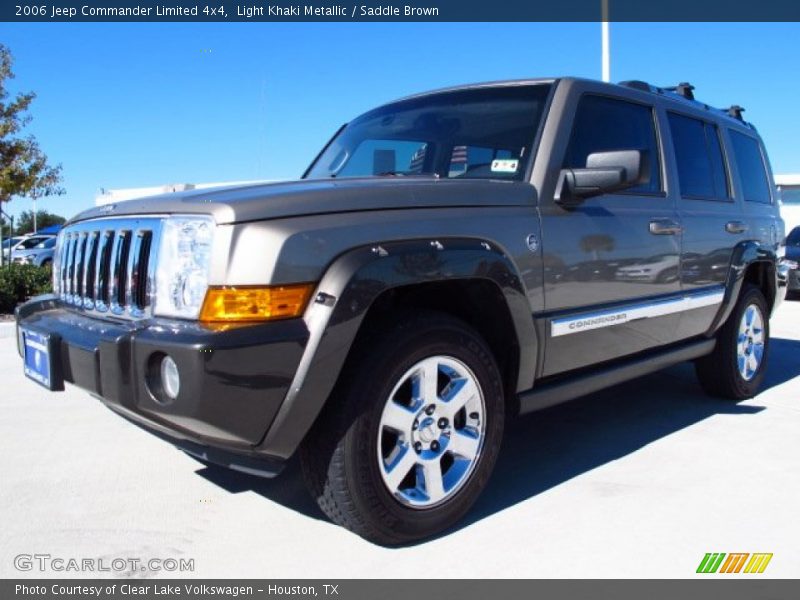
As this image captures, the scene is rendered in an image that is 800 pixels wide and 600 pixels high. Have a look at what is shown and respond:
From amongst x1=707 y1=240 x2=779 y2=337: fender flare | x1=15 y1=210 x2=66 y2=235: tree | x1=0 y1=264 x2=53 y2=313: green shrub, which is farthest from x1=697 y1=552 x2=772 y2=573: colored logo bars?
x1=15 y1=210 x2=66 y2=235: tree

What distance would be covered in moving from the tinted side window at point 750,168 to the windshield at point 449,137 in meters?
2.27

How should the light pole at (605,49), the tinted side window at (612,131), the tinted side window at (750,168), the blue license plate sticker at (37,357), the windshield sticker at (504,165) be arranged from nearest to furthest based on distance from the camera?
the blue license plate sticker at (37,357) → the windshield sticker at (504,165) → the tinted side window at (612,131) → the tinted side window at (750,168) → the light pole at (605,49)

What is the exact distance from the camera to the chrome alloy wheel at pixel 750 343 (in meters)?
4.62

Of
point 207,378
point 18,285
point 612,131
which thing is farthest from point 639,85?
point 18,285

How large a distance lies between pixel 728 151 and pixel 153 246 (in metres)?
3.90

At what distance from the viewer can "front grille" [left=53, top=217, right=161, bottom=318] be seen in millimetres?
2412

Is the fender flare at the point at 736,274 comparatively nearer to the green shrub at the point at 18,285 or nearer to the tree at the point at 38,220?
the green shrub at the point at 18,285

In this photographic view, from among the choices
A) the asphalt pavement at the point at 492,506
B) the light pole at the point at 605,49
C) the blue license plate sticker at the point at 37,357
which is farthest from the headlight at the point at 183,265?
the light pole at the point at 605,49

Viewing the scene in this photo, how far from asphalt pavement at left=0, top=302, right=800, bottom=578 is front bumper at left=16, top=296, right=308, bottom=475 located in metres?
0.49

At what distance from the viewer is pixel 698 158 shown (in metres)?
4.23

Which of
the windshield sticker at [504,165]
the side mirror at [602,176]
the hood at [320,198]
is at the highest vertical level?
the windshield sticker at [504,165]

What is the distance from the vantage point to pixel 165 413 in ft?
7.04

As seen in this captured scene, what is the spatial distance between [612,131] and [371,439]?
2148 mm

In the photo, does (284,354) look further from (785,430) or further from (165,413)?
(785,430)
